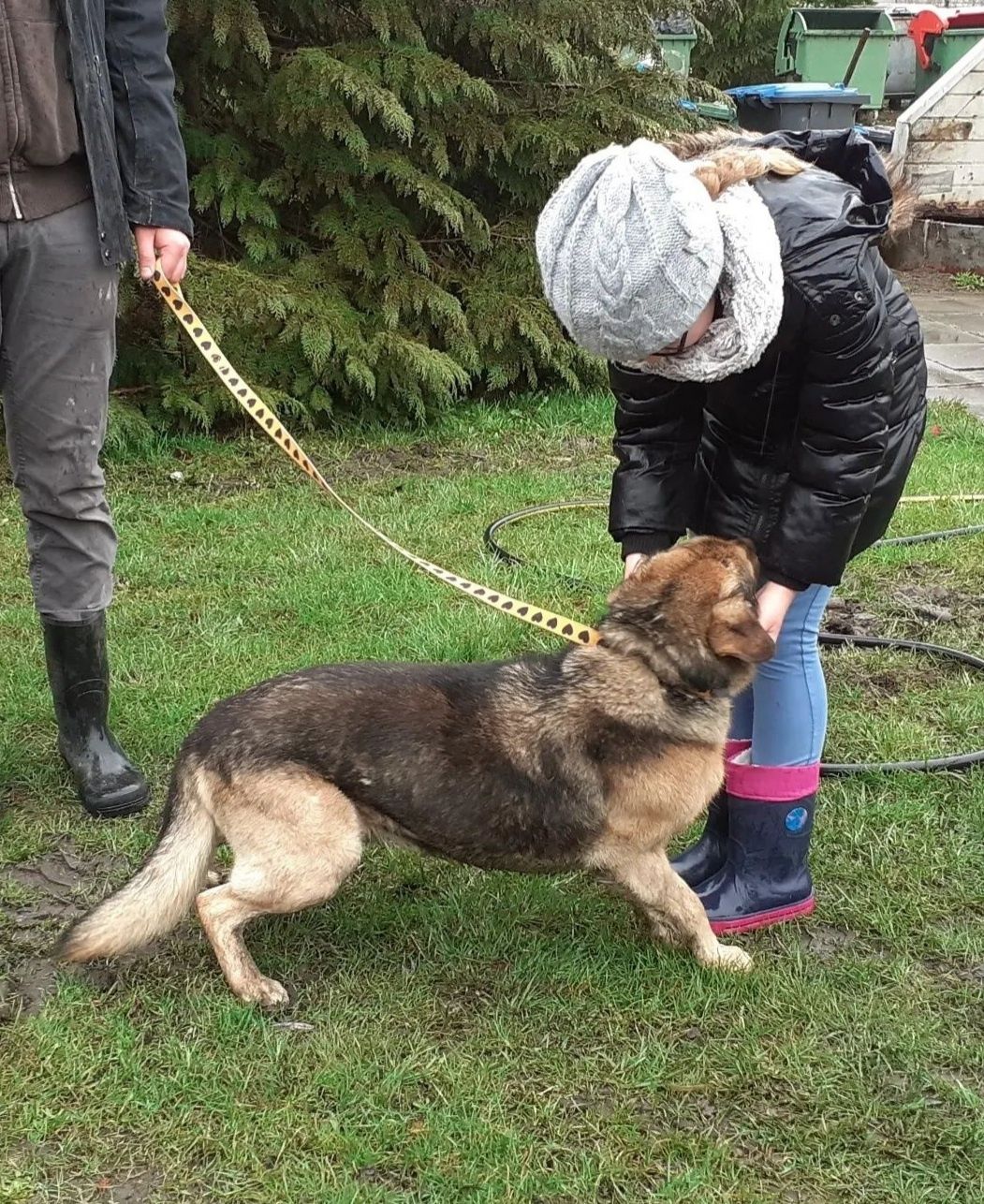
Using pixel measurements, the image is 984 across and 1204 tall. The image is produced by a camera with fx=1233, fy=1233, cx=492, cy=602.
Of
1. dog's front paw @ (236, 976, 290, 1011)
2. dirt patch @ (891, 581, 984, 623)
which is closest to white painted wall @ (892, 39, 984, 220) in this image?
dirt patch @ (891, 581, 984, 623)

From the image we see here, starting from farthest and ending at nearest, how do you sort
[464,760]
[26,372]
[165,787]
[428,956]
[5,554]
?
[5,554]
[165,787]
[26,372]
[428,956]
[464,760]

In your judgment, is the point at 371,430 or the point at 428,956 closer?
the point at 428,956

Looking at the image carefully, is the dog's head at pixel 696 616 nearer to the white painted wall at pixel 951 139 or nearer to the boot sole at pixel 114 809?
the boot sole at pixel 114 809

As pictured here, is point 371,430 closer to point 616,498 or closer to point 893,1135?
point 616,498

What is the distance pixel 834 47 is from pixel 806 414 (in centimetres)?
1639

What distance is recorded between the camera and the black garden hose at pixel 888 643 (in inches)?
167

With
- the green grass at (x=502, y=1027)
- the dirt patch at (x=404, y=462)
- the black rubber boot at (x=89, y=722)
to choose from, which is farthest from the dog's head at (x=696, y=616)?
the dirt patch at (x=404, y=462)

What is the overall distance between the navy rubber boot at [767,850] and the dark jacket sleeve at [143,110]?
2.50m

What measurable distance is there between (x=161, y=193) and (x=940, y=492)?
16.2 feet

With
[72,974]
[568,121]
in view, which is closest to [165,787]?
[72,974]

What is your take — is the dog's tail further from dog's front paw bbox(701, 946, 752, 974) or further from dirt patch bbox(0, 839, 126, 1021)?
dog's front paw bbox(701, 946, 752, 974)

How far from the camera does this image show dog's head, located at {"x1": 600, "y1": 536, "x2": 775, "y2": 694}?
3053 millimetres

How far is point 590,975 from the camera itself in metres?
3.29

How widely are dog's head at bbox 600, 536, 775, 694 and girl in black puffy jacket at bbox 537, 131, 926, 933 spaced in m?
0.10
